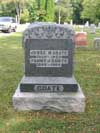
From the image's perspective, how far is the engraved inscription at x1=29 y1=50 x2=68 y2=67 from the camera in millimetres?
6793

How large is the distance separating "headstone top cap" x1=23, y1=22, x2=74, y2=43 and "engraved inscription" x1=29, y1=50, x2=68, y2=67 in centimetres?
29

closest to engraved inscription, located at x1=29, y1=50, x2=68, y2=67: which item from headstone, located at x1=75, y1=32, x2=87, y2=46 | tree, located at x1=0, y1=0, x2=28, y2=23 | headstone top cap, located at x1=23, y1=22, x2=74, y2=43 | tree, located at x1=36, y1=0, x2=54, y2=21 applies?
headstone top cap, located at x1=23, y1=22, x2=74, y2=43

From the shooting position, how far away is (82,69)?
10.6 metres

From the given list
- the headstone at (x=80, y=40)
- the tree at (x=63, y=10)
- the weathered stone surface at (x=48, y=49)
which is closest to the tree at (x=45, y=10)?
the tree at (x=63, y=10)

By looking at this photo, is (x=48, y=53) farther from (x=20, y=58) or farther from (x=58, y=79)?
(x=20, y=58)

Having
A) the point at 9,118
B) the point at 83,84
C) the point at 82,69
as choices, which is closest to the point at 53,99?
the point at 9,118

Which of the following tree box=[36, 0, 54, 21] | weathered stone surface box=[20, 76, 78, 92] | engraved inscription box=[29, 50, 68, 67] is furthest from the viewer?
tree box=[36, 0, 54, 21]

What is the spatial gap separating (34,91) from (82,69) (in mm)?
4289

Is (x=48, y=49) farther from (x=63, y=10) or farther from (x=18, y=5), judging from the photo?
(x=63, y=10)

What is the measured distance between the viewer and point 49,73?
691 centimetres

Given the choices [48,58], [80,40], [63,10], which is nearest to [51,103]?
[48,58]

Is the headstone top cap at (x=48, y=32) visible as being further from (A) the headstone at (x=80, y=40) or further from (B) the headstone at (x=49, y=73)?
(A) the headstone at (x=80, y=40)

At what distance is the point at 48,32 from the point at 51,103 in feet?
4.40

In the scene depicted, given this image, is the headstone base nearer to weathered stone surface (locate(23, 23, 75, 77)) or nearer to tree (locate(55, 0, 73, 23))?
weathered stone surface (locate(23, 23, 75, 77))
